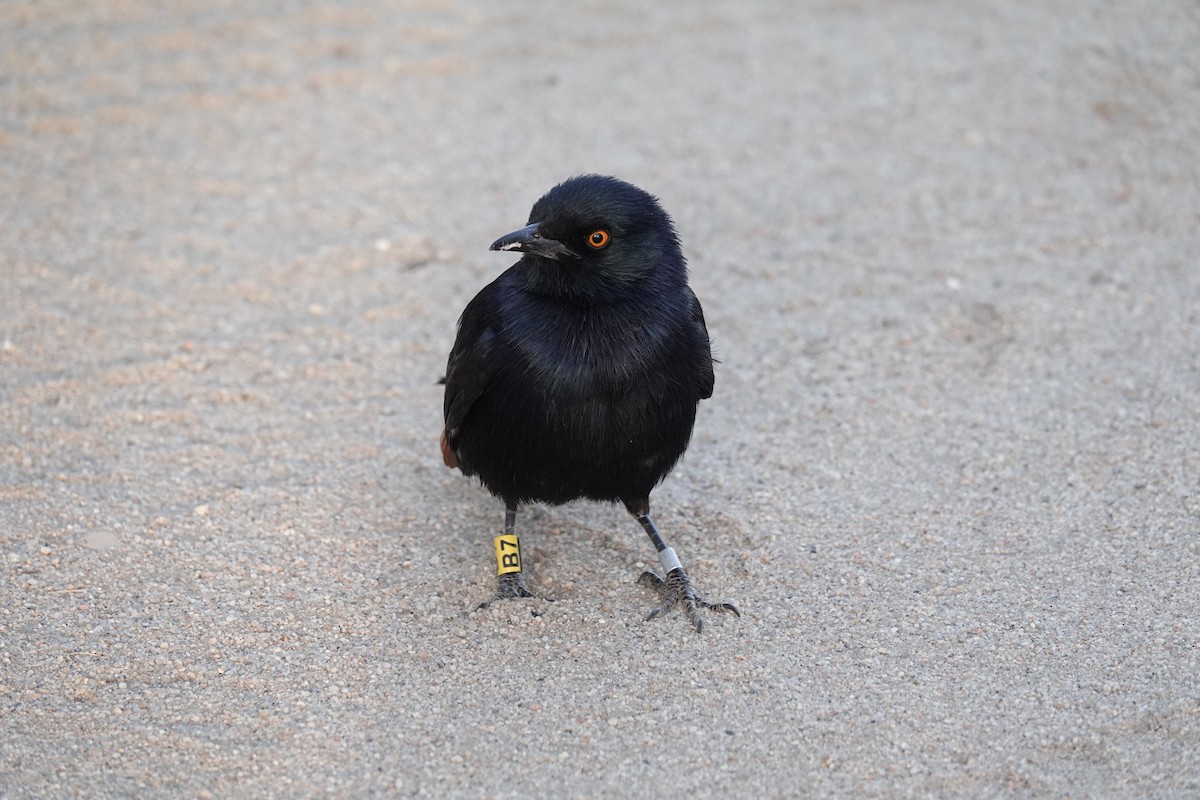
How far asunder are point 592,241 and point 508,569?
130 centimetres

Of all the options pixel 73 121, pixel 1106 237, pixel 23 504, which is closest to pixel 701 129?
pixel 1106 237

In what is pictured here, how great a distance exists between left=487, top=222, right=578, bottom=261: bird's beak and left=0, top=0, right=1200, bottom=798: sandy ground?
51.0 inches

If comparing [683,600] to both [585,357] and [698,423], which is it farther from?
[698,423]

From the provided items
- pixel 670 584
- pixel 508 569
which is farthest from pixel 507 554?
pixel 670 584

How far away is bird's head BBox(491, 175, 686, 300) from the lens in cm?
416

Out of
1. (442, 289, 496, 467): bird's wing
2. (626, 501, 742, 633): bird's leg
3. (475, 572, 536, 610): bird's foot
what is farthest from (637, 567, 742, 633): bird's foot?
(442, 289, 496, 467): bird's wing

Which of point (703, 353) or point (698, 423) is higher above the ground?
point (703, 353)

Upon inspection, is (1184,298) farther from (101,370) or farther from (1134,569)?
(101,370)

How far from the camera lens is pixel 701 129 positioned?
24.9ft

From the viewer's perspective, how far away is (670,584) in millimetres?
4504

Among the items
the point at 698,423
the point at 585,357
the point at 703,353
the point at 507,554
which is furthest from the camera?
the point at 698,423

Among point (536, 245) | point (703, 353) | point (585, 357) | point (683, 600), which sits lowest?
point (683, 600)

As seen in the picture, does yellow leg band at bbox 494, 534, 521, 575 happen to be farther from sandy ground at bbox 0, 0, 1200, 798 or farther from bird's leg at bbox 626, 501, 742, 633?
bird's leg at bbox 626, 501, 742, 633

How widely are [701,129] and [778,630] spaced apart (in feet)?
13.7
